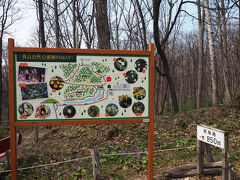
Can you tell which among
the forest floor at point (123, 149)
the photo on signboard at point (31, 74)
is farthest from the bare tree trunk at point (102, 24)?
the photo on signboard at point (31, 74)

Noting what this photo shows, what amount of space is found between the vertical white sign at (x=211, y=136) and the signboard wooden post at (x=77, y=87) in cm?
96

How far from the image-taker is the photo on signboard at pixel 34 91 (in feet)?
10.6

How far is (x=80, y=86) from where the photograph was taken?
3.36 m

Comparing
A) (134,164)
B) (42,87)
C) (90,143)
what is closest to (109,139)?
(90,143)

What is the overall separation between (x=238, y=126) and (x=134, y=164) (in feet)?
14.9

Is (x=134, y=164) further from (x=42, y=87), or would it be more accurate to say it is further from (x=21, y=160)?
(x=21, y=160)

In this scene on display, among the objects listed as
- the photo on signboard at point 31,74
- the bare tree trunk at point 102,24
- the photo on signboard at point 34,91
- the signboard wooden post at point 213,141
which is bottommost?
the signboard wooden post at point 213,141

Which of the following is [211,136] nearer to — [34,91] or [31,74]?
[34,91]

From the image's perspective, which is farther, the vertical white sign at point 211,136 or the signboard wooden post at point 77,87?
the signboard wooden post at point 77,87

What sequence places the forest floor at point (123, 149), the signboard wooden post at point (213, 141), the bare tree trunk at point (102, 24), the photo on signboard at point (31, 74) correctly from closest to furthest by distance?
the signboard wooden post at point (213, 141)
the photo on signboard at point (31, 74)
the forest floor at point (123, 149)
the bare tree trunk at point (102, 24)

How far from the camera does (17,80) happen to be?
3195mm

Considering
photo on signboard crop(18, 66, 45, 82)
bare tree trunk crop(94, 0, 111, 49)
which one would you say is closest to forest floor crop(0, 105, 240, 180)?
photo on signboard crop(18, 66, 45, 82)

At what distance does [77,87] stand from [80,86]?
0.06m

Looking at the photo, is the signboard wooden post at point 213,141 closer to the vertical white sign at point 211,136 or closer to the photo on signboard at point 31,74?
the vertical white sign at point 211,136
